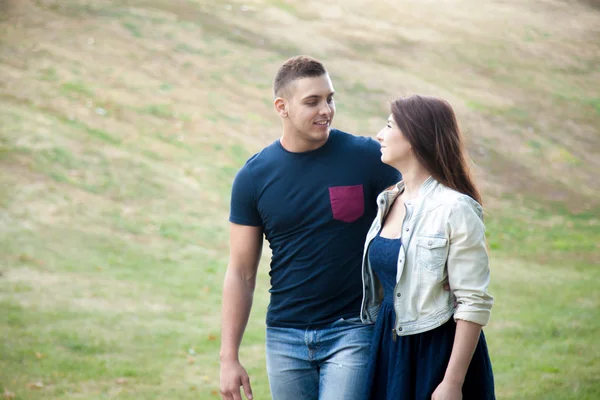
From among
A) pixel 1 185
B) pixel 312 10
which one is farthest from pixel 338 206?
pixel 312 10

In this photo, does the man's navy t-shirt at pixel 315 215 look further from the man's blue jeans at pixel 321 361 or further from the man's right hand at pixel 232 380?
the man's right hand at pixel 232 380

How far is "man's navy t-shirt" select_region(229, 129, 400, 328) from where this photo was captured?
3150mm

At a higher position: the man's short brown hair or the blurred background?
the man's short brown hair

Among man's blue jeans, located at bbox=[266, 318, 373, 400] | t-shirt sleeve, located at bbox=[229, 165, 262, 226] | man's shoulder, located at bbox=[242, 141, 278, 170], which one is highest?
man's shoulder, located at bbox=[242, 141, 278, 170]

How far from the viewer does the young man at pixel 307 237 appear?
314 centimetres

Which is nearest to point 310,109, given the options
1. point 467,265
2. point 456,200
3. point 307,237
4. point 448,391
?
point 307,237

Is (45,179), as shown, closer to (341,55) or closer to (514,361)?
(514,361)

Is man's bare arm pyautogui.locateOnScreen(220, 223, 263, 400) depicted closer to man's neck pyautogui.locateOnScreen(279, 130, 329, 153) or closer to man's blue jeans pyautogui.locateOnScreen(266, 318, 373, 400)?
man's blue jeans pyautogui.locateOnScreen(266, 318, 373, 400)

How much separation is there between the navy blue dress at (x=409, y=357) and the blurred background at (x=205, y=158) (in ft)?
5.69

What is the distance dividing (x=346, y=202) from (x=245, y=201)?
0.45 metres

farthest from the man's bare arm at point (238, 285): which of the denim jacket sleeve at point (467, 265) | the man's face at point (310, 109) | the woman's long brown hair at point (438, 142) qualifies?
the denim jacket sleeve at point (467, 265)

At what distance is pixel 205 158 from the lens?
12.7m

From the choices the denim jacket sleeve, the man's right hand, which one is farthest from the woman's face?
the man's right hand

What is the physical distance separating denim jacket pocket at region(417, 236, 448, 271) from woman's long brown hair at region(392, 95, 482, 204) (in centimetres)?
23
